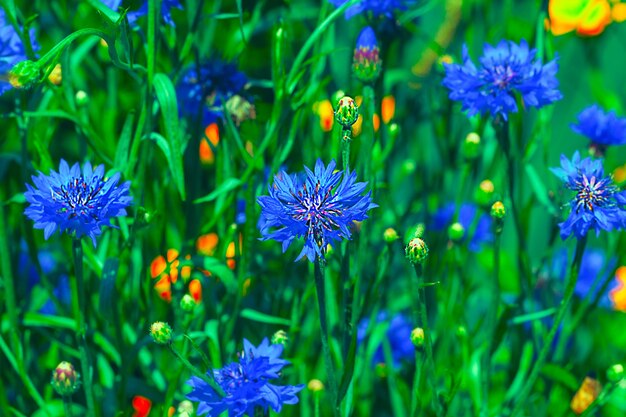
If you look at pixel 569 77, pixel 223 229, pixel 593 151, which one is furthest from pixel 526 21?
pixel 223 229

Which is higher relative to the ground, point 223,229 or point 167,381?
point 223,229

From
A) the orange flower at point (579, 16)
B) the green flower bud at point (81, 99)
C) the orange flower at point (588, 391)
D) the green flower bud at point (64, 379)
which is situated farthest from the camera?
the orange flower at point (579, 16)

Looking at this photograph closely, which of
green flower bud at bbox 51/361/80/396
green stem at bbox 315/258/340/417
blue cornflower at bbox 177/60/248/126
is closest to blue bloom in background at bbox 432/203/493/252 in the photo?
blue cornflower at bbox 177/60/248/126

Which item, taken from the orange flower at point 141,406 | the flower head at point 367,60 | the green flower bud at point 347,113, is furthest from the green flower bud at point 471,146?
the orange flower at point 141,406

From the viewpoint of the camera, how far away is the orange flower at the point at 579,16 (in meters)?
1.60

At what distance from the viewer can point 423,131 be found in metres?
1.64

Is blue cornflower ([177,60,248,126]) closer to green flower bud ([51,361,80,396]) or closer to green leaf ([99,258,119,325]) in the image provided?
green leaf ([99,258,119,325])

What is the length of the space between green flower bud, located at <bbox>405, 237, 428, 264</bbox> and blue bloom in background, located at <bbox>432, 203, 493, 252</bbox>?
1.48 ft

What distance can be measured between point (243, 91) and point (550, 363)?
19.2 inches

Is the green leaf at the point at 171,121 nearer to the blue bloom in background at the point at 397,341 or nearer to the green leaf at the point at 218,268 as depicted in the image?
the green leaf at the point at 218,268

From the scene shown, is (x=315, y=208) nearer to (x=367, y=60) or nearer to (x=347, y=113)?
(x=347, y=113)

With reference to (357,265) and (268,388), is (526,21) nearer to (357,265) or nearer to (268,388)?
(357,265)

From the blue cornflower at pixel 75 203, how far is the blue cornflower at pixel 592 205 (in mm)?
400

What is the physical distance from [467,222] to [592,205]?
18.8 inches
